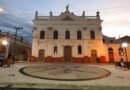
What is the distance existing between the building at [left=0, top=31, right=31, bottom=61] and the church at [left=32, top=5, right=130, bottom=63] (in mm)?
6963

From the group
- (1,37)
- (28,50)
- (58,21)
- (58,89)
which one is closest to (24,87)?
(58,89)

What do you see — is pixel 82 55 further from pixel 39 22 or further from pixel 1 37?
pixel 1 37

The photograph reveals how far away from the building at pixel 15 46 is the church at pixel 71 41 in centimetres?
696

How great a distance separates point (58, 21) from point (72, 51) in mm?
6635

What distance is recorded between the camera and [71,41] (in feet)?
88.3

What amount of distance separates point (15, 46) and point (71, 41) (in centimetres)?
1650

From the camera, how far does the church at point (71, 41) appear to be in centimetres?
2652

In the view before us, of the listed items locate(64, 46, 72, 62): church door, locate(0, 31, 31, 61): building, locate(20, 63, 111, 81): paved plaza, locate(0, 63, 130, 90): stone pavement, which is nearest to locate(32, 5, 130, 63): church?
locate(64, 46, 72, 62): church door

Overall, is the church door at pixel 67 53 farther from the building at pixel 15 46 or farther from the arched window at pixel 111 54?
the building at pixel 15 46

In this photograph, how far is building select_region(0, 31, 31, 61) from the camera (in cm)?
2989

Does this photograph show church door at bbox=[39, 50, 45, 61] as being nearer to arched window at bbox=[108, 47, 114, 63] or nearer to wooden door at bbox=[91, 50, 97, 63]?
wooden door at bbox=[91, 50, 97, 63]

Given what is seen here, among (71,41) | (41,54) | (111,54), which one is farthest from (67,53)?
(111,54)

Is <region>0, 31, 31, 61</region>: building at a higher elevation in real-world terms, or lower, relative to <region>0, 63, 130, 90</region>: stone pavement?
higher

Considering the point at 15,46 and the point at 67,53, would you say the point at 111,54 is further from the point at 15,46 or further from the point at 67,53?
the point at 15,46
